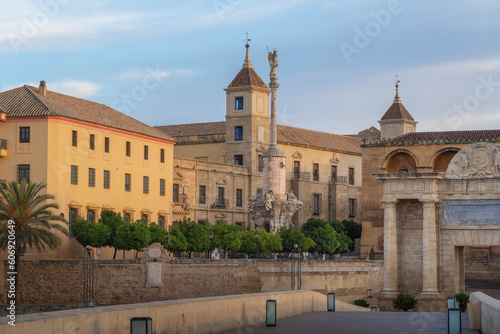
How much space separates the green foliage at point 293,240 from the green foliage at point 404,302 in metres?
26.1

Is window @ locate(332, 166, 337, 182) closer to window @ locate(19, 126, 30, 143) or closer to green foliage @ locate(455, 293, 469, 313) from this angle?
window @ locate(19, 126, 30, 143)

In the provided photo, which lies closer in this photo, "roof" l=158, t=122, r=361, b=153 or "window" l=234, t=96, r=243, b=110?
"window" l=234, t=96, r=243, b=110

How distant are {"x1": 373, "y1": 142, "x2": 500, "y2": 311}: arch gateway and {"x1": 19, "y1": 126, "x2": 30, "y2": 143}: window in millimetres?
27260

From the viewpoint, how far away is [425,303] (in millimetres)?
41938

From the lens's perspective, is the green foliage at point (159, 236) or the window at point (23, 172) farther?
the green foliage at point (159, 236)

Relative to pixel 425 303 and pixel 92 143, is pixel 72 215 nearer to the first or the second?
pixel 92 143

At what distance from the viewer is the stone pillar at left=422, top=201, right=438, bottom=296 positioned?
42.2 metres

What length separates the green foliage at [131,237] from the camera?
6150 cm

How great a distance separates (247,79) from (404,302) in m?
47.7

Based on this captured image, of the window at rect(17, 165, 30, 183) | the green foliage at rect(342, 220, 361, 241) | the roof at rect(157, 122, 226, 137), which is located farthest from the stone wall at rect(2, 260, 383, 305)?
the roof at rect(157, 122, 226, 137)

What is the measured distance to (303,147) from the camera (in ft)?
310

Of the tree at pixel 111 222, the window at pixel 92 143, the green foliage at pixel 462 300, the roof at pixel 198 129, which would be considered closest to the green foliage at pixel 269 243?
the tree at pixel 111 222

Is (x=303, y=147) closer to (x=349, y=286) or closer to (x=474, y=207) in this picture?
(x=349, y=286)

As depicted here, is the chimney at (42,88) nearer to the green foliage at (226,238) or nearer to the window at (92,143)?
the window at (92,143)
